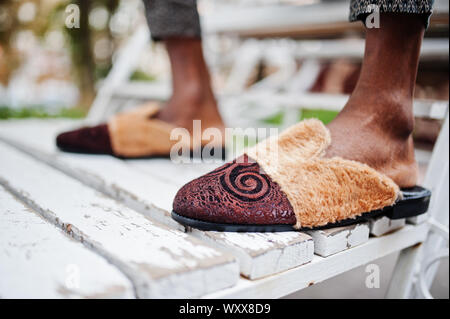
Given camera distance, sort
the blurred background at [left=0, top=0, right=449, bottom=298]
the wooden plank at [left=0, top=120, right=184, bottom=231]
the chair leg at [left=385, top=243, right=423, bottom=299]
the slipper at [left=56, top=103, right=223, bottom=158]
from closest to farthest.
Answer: the wooden plank at [left=0, top=120, right=184, bottom=231]
the chair leg at [left=385, top=243, right=423, bottom=299]
the slipper at [left=56, top=103, right=223, bottom=158]
the blurred background at [left=0, top=0, right=449, bottom=298]

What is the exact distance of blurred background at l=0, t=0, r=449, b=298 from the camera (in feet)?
3.39

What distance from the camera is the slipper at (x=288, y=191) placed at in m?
0.44

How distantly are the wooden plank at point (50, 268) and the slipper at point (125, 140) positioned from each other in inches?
15.9

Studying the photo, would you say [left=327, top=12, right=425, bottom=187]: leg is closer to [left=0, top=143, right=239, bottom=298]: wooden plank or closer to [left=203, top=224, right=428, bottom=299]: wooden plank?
[left=203, top=224, right=428, bottom=299]: wooden plank

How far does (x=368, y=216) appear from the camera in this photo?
504 mm

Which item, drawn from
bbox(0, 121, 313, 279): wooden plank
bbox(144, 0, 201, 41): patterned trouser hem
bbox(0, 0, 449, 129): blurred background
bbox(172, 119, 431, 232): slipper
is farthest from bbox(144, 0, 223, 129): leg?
bbox(172, 119, 431, 232): slipper

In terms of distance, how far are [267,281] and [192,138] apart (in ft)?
1.56

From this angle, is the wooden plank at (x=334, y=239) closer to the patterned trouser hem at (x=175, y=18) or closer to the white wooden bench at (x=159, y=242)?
the white wooden bench at (x=159, y=242)

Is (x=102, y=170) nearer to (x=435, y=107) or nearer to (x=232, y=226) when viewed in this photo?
(x=232, y=226)

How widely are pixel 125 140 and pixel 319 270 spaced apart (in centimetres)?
52

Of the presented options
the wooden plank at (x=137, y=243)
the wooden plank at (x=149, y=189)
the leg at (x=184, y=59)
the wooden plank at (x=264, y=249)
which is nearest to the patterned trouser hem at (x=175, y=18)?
the leg at (x=184, y=59)

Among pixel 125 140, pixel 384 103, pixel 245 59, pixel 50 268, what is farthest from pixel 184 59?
pixel 245 59

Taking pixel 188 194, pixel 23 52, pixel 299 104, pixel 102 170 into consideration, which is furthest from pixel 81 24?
pixel 188 194

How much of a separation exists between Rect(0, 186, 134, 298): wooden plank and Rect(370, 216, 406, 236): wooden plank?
0.37 meters
